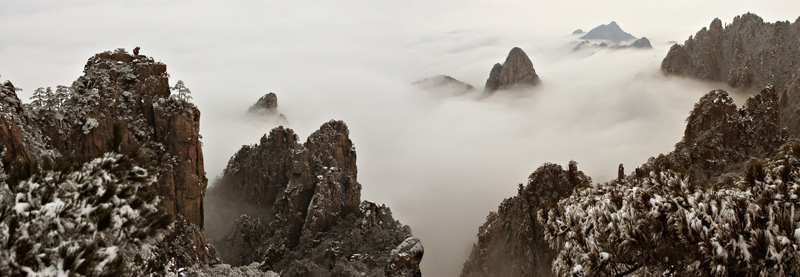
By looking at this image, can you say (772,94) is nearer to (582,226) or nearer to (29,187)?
(582,226)

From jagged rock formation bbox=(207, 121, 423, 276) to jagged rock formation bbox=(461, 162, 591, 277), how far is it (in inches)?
334

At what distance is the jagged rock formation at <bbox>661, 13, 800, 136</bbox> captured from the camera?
4309 inches

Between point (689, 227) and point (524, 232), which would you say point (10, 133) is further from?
point (524, 232)

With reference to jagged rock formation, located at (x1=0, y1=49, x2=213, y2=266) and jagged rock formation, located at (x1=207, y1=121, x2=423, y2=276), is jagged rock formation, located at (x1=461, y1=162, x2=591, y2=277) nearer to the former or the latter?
jagged rock formation, located at (x1=207, y1=121, x2=423, y2=276)

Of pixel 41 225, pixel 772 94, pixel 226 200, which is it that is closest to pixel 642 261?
pixel 41 225

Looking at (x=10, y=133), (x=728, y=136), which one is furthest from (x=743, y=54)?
(x=10, y=133)

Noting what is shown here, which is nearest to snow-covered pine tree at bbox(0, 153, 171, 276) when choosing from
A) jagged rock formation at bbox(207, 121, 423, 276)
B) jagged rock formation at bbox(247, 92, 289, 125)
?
jagged rock formation at bbox(207, 121, 423, 276)

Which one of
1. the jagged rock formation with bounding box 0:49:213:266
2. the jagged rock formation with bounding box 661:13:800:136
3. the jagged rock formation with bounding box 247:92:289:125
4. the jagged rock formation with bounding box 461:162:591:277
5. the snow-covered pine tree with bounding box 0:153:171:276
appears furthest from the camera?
the jagged rock formation with bounding box 247:92:289:125

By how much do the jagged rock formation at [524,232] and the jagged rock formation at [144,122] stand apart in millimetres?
30124

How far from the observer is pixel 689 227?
9.94 m

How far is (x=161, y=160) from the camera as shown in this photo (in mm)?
39000

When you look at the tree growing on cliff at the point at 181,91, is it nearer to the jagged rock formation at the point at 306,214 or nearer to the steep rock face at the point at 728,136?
the jagged rock formation at the point at 306,214

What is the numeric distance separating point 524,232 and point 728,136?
1040 inches

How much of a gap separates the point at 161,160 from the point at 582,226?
36695mm
